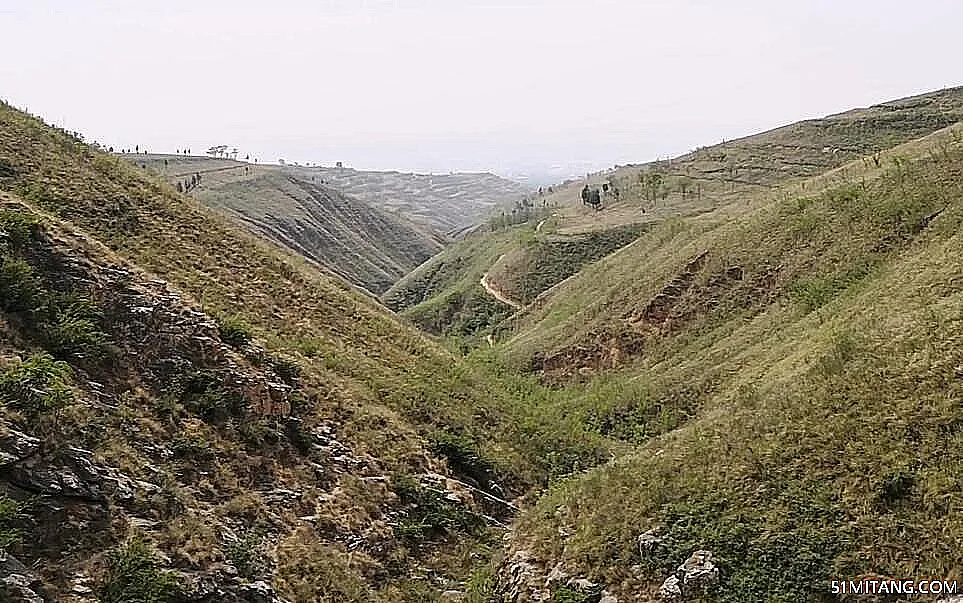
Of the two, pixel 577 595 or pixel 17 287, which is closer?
pixel 577 595

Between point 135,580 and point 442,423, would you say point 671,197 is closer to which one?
point 442,423

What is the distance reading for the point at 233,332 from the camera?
19.4 m

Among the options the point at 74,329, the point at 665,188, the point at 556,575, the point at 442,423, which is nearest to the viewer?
the point at 556,575

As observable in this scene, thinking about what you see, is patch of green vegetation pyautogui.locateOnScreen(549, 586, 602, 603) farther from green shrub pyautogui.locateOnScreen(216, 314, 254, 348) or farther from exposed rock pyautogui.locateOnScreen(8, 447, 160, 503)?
green shrub pyautogui.locateOnScreen(216, 314, 254, 348)

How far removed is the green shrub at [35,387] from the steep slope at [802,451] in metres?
9.56

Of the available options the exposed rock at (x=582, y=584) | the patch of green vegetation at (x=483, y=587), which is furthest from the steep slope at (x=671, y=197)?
the exposed rock at (x=582, y=584)

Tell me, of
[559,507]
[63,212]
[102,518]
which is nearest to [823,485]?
[559,507]

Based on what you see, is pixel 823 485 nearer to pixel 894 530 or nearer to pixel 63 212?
pixel 894 530

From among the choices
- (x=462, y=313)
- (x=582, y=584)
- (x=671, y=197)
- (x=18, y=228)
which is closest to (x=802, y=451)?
(x=582, y=584)

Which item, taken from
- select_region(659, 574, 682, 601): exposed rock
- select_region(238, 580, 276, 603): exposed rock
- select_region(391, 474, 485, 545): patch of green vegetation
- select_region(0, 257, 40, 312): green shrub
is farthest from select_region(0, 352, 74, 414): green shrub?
select_region(659, 574, 682, 601): exposed rock

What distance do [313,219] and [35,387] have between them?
419ft

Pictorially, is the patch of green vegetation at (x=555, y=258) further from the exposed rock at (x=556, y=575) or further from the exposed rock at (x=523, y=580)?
the exposed rock at (x=556, y=575)

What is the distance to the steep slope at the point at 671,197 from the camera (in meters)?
67.3

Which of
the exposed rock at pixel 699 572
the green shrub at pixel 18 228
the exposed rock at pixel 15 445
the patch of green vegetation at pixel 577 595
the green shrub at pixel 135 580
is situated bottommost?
the patch of green vegetation at pixel 577 595
